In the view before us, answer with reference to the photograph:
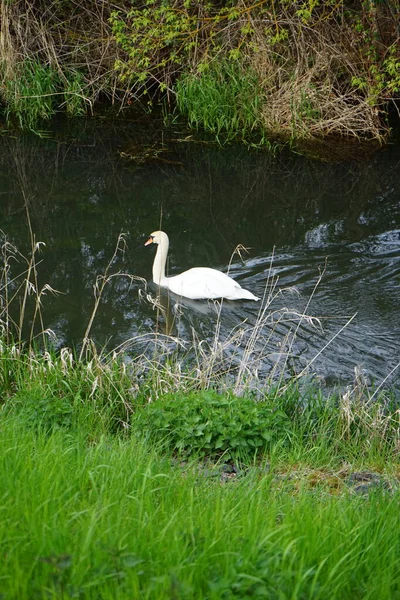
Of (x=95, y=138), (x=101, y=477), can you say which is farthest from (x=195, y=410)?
(x=95, y=138)

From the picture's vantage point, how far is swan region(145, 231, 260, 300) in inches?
299

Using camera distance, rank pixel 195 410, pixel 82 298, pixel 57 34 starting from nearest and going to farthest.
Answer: pixel 195 410 < pixel 82 298 < pixel 57 34

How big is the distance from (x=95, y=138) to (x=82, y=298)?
5169 mm

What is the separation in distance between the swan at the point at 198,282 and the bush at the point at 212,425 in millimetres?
2814

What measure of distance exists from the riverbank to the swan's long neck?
10.2 feet

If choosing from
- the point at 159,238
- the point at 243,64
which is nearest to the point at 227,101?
the point at 243,64

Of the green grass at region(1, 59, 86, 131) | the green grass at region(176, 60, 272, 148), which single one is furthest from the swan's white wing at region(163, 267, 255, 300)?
the green grass at region(1, 59, 86, 131)

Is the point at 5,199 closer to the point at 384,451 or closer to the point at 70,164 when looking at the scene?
the point at 70,164

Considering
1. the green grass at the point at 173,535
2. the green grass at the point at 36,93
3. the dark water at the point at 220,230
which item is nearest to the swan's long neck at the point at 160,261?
the dark water at the point at 220,230

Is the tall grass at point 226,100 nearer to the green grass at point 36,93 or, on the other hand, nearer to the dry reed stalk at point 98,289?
the green grass at point 36,93

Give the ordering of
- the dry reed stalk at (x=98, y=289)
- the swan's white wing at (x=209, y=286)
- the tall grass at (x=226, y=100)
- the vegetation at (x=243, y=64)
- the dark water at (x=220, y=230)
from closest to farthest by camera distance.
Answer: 1. the dry reed stalk at (x=98, y=289)
2. the dark water at (x=220, y=230)
3. the swan's white wing at (x=209, y=286)
4. the vegetation at (x=243, y=64)
5. the tall grass at (x=226, y=100)

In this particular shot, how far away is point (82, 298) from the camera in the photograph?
7.66 meters

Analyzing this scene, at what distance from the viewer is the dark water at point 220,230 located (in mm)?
6988

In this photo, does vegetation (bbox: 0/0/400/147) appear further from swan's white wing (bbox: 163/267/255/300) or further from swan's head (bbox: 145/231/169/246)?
swan's white wing (bbox: 163/267/255/300)
